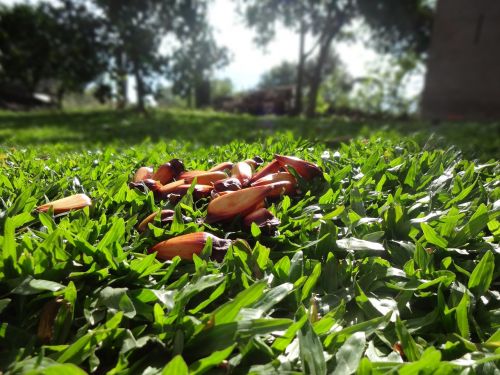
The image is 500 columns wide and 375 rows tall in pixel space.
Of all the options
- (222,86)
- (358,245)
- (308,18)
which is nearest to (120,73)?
(308,18)

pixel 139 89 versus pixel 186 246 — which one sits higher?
pixel 139 89

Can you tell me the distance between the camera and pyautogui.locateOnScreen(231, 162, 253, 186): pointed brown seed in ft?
5.68

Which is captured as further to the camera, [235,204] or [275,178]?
[275,178]

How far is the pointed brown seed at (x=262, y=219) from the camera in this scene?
1.34m

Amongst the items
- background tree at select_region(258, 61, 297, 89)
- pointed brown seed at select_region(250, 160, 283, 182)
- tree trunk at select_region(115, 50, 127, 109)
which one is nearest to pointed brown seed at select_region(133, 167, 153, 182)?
pointed brown seed at select_region(250, 160, 283, 182)

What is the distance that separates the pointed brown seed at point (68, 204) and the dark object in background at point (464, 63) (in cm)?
1765

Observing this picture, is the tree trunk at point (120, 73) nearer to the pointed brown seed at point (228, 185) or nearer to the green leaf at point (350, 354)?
the pointed brown seed at point (228, 185)

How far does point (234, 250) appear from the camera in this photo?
3.93ft

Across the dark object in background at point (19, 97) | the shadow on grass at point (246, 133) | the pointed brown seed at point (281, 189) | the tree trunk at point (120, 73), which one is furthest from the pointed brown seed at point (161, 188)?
the dark object in background at point (19, 97)

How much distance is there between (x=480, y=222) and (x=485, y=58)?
1839 cm

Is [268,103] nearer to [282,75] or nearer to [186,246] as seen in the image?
[186,246]

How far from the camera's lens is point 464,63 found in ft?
56.0

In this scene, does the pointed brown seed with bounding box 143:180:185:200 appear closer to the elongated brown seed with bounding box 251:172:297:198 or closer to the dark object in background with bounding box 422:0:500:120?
the elongated brown seed with bounding box 251:172:297:198

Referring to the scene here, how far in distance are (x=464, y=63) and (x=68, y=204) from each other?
19237 millimetres
